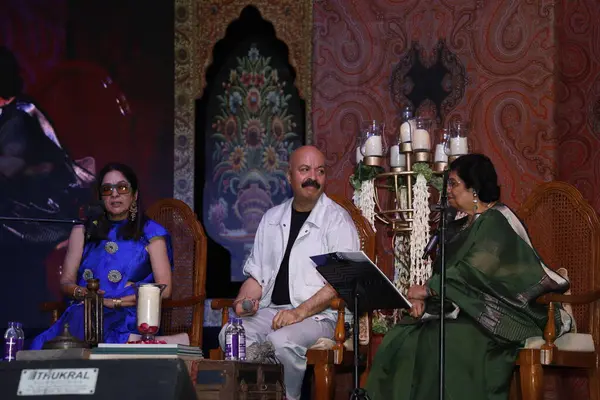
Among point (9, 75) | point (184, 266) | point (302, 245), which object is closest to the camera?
point (302, 245)

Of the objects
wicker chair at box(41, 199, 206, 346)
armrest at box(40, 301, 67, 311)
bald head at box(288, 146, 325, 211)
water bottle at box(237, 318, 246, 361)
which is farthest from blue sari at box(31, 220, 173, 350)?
water bottle at box(237, 318, 246, 361)

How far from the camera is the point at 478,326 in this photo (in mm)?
4887

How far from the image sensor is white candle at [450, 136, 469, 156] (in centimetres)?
591

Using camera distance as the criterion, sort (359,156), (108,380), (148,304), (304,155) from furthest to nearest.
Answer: (359,156)
(304,155)
(148,304)
(108,380)

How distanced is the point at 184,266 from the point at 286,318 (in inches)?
39.9

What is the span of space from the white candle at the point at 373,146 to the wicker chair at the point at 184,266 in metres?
1.08

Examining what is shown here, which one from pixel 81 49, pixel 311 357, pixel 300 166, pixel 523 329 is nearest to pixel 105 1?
pixel 81 49

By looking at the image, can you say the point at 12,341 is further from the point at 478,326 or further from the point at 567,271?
the point at 567,271

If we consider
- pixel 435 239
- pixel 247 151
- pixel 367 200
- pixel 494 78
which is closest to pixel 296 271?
pixel 367 200

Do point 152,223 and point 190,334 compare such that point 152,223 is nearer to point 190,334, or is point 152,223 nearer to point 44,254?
point 190,334

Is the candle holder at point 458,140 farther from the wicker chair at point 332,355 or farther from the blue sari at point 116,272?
the blue sari at point 116,272

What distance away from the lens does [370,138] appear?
239 inches

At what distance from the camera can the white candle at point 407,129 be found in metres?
6.00

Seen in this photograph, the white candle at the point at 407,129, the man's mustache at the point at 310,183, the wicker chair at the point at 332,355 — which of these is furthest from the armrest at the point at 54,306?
the white candle at the point at 407,129
